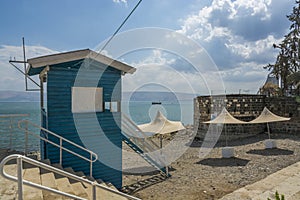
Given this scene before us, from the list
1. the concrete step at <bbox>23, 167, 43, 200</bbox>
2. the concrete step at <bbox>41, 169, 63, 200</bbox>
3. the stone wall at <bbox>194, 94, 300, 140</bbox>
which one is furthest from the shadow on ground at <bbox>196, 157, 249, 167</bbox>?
the concrete step at <bbox>23, 167, 43, 200</bbox>

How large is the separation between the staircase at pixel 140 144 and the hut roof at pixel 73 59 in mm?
1634

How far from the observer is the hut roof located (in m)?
6.03

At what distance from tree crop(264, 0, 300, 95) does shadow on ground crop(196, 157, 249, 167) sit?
477 inches

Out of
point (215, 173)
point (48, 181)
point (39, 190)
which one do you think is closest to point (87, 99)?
point (48, 181)

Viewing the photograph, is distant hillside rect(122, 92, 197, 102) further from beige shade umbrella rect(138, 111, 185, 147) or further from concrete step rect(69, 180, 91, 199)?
concrete step rect(69, 180, 91, 199)

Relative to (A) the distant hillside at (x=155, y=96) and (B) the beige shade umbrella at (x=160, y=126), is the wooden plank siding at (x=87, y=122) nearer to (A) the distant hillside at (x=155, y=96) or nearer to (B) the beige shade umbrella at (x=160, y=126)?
(A) the distant hillside at (x=155, y=96)

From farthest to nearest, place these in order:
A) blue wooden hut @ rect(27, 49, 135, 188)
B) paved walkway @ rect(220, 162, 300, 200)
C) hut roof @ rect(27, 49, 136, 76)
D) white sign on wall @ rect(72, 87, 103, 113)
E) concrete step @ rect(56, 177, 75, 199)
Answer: white sign on wall @ rect(72, 87, 103, 113) < blue wooden hut @ rect(27, 49, 135, 188) < hut roof @ rect(27, 49, 136, 76) < paved walkway @ rect(220, 162, 300, 200) < concrete step @ rect(56, 177, 75, 199)

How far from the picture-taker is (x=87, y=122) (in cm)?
688

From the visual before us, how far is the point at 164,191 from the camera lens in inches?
265

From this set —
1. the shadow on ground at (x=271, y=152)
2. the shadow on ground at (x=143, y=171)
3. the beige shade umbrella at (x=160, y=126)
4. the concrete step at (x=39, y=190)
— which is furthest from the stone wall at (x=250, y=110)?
the concrete step at (x=39, y=190)

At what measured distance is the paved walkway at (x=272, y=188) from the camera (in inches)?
217

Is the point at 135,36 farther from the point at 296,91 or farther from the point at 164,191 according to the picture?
the point at 296,91

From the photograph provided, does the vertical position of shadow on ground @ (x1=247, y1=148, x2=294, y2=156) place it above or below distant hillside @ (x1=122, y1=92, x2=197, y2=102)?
below

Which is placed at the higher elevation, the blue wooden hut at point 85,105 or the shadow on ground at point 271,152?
the blue wooden hut at point 85,105
